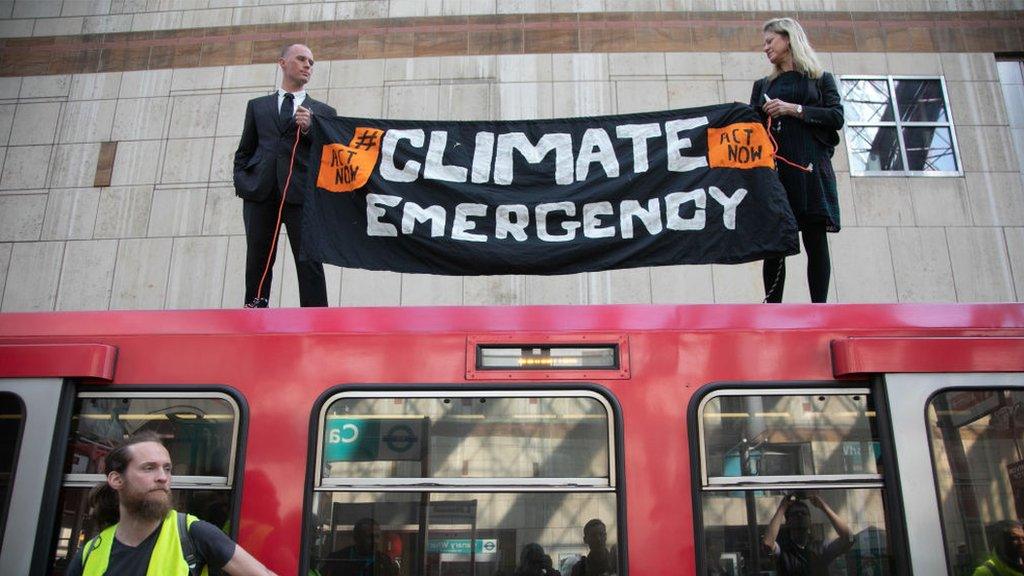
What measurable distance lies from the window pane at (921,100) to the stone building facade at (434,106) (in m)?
0.09

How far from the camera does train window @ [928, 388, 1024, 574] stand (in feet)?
10.5

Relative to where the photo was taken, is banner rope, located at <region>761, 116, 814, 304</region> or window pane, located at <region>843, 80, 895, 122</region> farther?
window pane, located at <region>843, 80, 895, 122</region>

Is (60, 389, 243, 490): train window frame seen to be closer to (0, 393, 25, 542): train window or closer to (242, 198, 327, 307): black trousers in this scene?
(0, 393, 25, 542): train window

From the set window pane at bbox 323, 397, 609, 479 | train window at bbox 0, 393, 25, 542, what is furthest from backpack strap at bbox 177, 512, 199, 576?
train window at bbox 0, 393, 25, 542

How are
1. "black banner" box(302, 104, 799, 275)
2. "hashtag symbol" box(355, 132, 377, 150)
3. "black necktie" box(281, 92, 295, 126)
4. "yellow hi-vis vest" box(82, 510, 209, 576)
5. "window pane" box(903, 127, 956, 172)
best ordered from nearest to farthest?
"yellow hi-vis vest" box(82, 510, 209, 576), "black banner" box(302, 104, 799, 275), "hashtag symbol" box(355, 132, 377, 150), "black necktie" box(281, 92, 295, 126), "window pane" box(903, 127, 956, 172)

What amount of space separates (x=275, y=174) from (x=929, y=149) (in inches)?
312

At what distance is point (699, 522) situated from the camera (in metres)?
3.23

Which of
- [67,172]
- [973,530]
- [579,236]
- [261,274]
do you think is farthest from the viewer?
[67,172]

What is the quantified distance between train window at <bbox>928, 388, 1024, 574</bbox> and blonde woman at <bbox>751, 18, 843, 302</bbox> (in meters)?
1.37

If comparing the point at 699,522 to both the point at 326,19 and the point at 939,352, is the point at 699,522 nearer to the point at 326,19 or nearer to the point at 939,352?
the point at 939,352

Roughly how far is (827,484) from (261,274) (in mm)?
3292

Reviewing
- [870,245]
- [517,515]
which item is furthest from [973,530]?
[870,245]

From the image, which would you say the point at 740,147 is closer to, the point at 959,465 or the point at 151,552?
the point at 959,465

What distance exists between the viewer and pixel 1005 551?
3.19 metres
